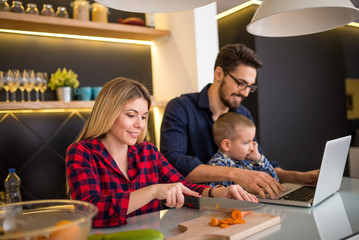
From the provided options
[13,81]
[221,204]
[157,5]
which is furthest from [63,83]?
[221,204]

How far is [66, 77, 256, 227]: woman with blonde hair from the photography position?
1.31 meters

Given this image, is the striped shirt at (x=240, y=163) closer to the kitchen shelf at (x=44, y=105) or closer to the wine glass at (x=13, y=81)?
the kitchen shelf at (x=44, y=105)

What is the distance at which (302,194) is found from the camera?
4.89 feet

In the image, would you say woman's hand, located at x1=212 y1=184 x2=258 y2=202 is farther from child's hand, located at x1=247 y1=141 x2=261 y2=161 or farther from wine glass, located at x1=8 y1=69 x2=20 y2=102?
wine glass, located at x1=8 y1=69 x2=20 y2=102

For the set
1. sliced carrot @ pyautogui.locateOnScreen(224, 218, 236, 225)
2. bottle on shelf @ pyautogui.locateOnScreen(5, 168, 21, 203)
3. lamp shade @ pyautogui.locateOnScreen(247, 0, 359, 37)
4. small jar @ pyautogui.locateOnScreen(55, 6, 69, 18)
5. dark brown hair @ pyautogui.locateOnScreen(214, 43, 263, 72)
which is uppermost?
small jar @ pyautogui.locateOnScreen(55, 6, 69, 18)

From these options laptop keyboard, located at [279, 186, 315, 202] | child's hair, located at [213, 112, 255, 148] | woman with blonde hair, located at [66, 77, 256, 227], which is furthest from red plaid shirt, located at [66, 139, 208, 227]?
child's hair, located at [213, 112, 255, 148]

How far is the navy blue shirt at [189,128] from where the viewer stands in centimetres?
197

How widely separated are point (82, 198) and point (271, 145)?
10.1ft

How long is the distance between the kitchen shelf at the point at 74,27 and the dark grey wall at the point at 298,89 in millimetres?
1468

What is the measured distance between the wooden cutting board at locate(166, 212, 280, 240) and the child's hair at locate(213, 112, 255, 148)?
34.5 inches

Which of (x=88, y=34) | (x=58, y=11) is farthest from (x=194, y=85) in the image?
(x=58, y=11)

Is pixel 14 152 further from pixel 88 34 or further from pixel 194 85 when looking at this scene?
pixel 194 85

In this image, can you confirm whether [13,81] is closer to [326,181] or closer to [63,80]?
[63,80]

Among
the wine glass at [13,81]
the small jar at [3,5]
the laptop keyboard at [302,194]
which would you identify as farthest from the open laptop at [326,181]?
the small jar at [3,5]
